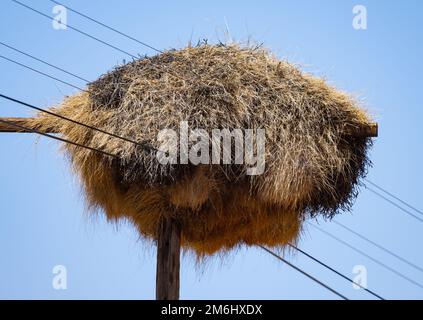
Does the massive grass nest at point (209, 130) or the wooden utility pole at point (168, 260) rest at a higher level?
the massive grass nest at point (209, 130)

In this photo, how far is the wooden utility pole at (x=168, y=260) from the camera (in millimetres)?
11023

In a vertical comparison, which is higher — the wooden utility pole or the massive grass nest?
the massive grass nest

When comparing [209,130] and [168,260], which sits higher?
[209,130]

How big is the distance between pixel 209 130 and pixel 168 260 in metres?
1.18

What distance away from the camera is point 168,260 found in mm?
11148

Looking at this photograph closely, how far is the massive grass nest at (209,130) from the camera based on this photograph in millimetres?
10875

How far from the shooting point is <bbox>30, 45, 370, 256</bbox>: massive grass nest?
10875 millimetres

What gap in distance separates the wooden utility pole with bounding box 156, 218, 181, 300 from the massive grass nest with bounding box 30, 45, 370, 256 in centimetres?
11

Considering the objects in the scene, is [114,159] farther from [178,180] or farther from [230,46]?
[230,46]

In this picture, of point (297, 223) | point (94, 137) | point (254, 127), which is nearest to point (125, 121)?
point (94, 137)

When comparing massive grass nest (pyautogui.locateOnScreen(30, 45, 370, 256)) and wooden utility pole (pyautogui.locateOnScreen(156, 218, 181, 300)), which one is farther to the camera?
wooden utility pole (pyautogui.locateOnScreen(156, 218, 181, 300))

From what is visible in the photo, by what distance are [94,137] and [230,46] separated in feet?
5.03

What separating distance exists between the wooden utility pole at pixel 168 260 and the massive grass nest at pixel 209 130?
0.11 m

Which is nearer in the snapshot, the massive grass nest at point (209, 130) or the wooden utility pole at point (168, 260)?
the massive grass nest at point (209, 130)
